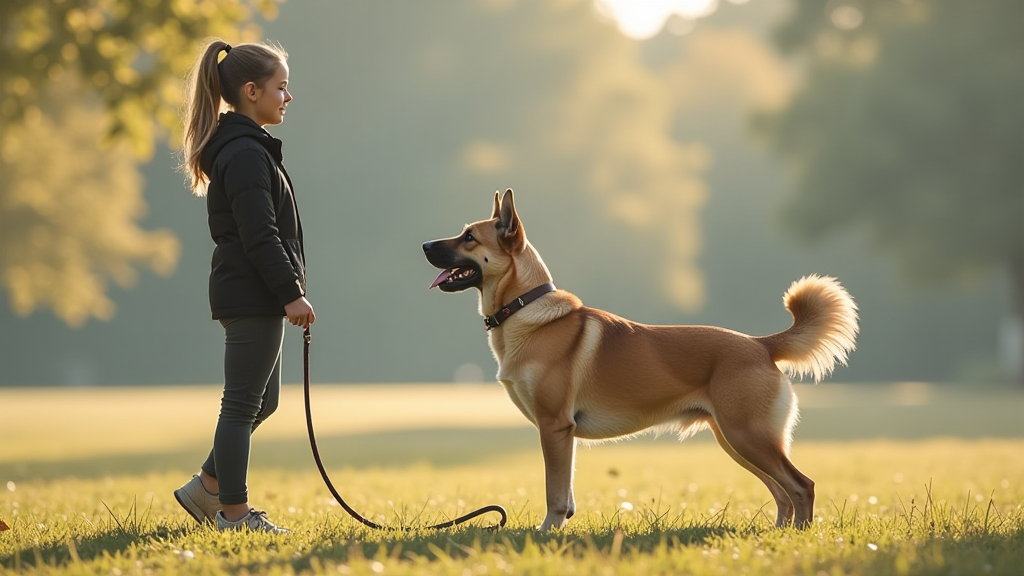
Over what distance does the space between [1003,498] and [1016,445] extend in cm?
714

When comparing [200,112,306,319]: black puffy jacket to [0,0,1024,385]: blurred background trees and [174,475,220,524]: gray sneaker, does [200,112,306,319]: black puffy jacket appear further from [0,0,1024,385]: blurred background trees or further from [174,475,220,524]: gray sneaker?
[0,0,1024,385]: blurred background trees

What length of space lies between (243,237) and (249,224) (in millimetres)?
76

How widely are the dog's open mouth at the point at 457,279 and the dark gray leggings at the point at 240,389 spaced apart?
961 mm

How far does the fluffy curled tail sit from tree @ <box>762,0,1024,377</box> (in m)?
26.3

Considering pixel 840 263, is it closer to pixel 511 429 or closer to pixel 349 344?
pixel 349 344

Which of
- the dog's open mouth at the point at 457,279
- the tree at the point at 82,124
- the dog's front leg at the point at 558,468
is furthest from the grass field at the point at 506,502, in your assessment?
the tree at the point at 82,124

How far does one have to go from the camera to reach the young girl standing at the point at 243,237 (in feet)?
17.8

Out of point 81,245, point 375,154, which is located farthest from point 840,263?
point 81,245

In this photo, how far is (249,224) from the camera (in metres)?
5.40

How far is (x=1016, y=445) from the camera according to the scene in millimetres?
14109

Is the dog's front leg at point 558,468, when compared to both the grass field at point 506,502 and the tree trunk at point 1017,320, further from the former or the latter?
the tree trunk at point 1017,320

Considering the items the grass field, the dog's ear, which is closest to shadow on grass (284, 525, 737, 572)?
the grass field

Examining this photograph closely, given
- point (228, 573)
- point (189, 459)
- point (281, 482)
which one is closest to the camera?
point (228, 573)

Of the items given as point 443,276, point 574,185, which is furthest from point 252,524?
point 574,185
